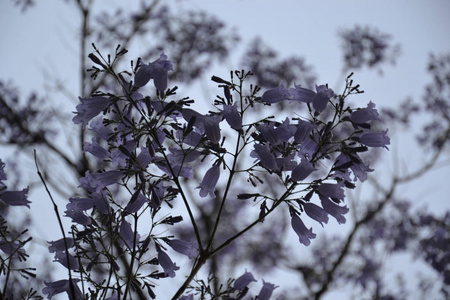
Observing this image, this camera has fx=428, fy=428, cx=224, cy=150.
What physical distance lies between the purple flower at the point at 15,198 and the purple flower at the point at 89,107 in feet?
1.43

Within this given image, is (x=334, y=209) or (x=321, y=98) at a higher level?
(x=321, y=98)

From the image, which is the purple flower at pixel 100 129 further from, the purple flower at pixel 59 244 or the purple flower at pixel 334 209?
the purple flower at pixel 334 209

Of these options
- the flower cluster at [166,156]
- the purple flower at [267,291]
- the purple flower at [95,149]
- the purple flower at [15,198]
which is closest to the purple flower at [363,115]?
the flower cluster at [166,156]

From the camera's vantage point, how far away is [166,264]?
2.03 metres

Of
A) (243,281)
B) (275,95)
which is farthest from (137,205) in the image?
(275,95)

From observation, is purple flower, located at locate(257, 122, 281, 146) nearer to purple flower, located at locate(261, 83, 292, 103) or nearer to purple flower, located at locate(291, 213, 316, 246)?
purple flower, located at locate(261, 83, 292, 103)

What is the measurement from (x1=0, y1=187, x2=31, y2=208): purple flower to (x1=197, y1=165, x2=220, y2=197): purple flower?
0.84 m

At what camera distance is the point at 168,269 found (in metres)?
2.02

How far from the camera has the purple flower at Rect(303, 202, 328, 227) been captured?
1944 millimetres

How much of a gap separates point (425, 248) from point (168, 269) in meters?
4.68

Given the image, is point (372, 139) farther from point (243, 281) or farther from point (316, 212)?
point (243, 281)

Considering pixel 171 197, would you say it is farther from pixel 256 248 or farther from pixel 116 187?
pixel 256 248

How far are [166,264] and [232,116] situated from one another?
2.51 ft

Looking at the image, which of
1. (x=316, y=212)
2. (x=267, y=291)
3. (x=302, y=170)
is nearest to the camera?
(x=302, y=170)
